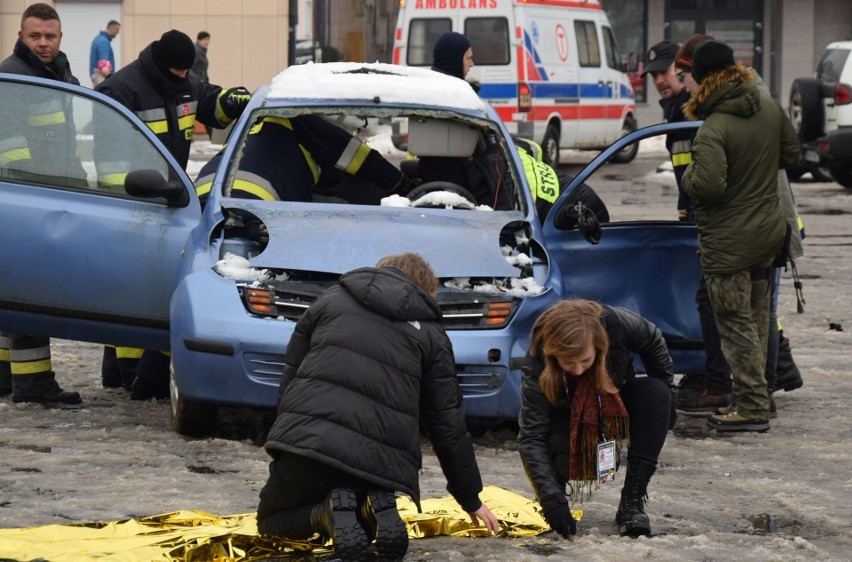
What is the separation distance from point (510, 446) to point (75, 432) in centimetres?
191

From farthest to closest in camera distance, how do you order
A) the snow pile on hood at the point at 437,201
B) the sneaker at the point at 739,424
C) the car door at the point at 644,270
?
1. the car door at the point at 644,270
2. the snow pile on hood at the point at 437,201
3. the sneaker at the point at 739,424

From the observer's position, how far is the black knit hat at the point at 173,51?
8031 mm

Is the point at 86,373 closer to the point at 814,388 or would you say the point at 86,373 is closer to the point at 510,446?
the point at 510,446

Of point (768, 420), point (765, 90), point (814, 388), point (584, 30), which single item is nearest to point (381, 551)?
point (768, 420)

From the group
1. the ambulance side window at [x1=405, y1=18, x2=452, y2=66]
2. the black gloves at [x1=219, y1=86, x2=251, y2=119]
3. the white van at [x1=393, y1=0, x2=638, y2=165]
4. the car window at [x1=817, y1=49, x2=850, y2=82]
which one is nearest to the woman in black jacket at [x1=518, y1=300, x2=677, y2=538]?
the black gloves at [x1=219, y1=86, x2=251, y2=119]

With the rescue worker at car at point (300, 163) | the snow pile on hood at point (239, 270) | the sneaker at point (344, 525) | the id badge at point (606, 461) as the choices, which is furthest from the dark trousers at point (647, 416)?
the rescue worker at car at point (300, 163)

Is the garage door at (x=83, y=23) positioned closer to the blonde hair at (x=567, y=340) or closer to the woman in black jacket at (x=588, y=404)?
the woman in black jacket at (x=588, y=404)

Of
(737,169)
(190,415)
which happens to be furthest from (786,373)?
(190,415)

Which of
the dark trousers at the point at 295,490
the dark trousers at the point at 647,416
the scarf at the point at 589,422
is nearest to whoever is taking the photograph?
the dark trousers at the point at 295,490

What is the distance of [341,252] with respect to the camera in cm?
645

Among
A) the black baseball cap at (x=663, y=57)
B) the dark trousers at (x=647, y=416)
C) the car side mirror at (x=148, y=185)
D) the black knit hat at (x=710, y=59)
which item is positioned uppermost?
the black baseball cap at (x=663, y=57)

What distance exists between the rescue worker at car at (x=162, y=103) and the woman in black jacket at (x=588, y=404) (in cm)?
292

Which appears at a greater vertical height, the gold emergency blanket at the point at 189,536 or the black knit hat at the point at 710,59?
the black knit hat at the point at 710,59

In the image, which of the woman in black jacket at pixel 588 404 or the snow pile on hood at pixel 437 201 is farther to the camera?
the snow pile on hood at pixel 437 201
